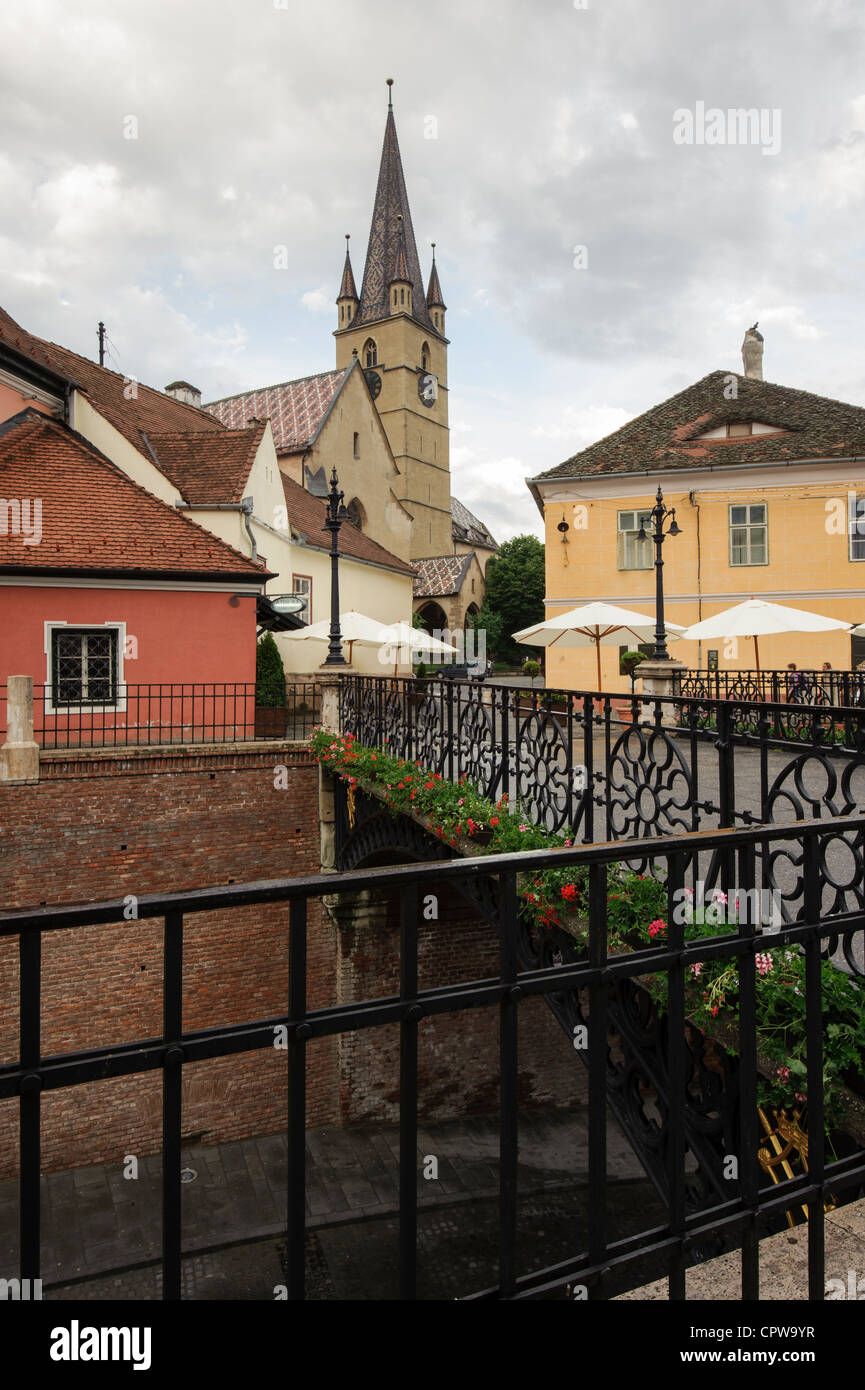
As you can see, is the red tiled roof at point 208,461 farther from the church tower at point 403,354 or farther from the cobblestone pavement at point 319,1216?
the church tower at point 403,354

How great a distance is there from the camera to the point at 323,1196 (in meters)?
12.4

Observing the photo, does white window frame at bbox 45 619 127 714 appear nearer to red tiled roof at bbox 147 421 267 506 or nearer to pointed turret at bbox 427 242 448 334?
red tiled roof at bbox 147 421 267 506

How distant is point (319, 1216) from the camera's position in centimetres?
1191

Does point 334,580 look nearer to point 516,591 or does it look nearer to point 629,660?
point 629,660

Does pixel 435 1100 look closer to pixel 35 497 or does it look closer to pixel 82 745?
pixel 82 745

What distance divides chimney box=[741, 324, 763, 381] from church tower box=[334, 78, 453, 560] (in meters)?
29.9

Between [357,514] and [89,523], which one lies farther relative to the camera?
[357,514]

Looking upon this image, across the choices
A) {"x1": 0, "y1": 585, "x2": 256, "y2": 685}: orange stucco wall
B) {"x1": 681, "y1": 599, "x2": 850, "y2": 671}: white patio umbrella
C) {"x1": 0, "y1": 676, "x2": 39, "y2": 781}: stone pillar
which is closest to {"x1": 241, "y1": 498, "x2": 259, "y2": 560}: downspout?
{"x1": 0, "y1": 585, "x2": 256, "y2": 685}: orange stucco wall

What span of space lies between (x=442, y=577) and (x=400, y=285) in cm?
2152

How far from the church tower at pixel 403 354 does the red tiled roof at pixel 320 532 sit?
21912 millimetres

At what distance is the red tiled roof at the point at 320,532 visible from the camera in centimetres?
2755

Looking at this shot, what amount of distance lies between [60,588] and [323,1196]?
11.2 metres

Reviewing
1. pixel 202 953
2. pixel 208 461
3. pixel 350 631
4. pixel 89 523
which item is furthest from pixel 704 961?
pixel 208 461

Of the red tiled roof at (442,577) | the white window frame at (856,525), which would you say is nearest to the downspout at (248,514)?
the white window frame at (856,525)
